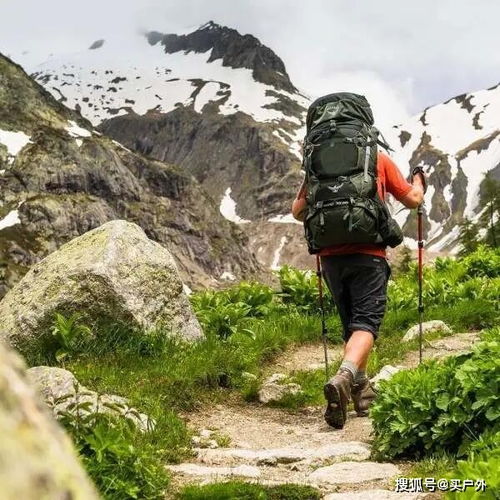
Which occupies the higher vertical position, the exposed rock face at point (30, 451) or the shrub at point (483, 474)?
the exposed rock face at point (30, 451)

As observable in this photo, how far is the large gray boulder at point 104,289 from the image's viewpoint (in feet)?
33.2

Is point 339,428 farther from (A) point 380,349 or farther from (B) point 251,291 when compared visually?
(B) point 251,291

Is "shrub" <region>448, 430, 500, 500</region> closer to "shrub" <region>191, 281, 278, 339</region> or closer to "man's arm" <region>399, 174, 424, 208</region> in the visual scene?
"man's arm" <region>399, 174, 424, 208</region>

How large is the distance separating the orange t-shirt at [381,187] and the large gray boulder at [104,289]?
144 inches

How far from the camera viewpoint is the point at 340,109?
7.77 metres

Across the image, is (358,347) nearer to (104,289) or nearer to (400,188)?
(400,188)

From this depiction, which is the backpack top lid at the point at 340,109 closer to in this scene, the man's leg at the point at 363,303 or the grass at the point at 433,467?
the man's leg at the point at 363,303

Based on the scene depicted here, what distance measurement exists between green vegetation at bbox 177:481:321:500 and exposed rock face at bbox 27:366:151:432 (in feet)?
3.91

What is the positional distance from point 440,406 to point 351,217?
7.59 feet

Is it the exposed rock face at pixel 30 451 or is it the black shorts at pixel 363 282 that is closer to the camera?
the exposed rock face at pixel 30 451

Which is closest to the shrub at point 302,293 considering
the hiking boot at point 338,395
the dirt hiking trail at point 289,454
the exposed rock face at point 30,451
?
the dirt hiking trail at point 289,454

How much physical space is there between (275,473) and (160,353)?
4225 millimetres

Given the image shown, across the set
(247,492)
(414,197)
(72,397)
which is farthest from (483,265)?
(247,492)

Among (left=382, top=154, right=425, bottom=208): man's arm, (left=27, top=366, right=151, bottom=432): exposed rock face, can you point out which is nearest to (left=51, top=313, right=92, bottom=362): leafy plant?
(left=27, top=366, right=151, bottom=432): exposed rock face
